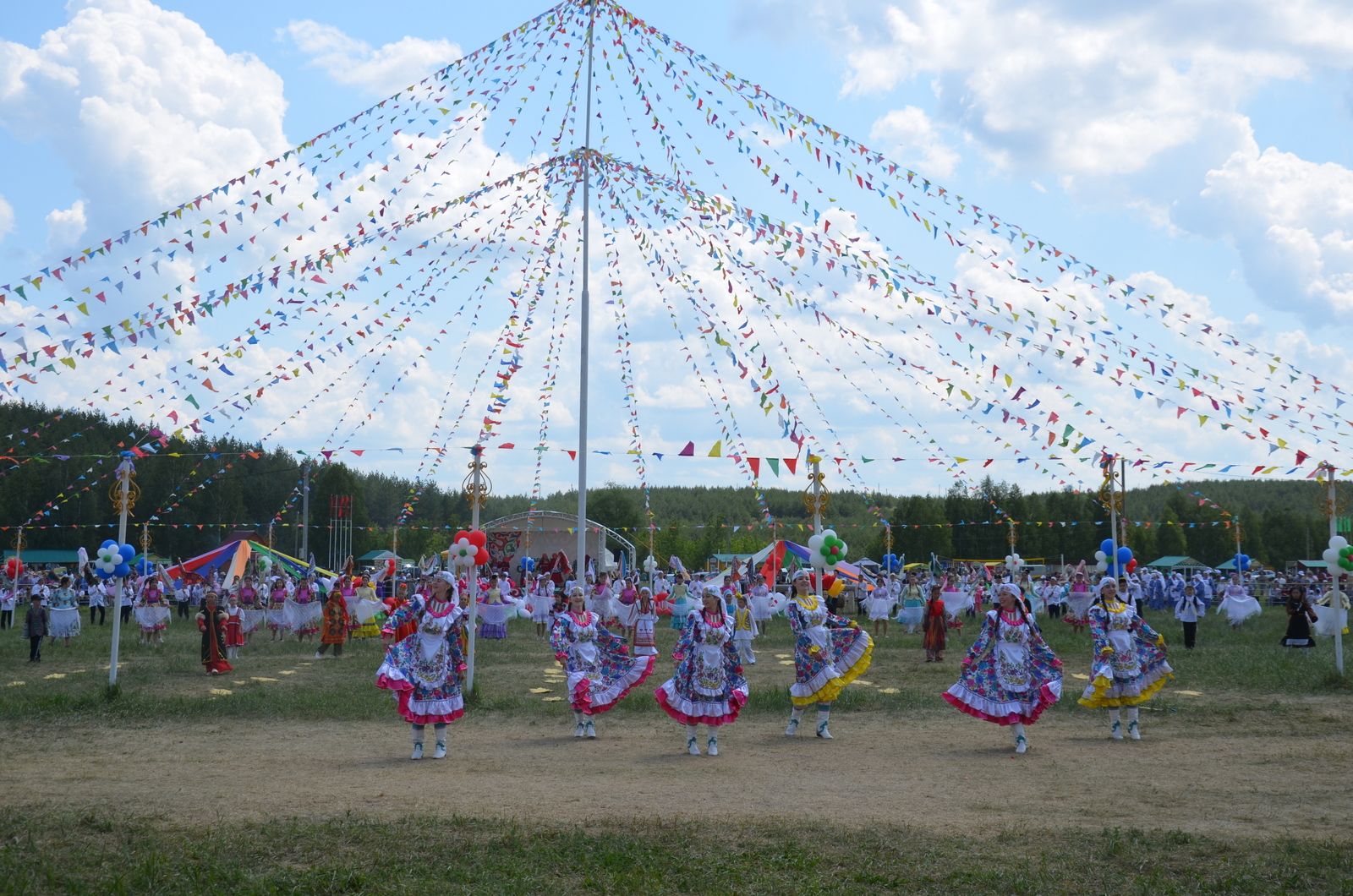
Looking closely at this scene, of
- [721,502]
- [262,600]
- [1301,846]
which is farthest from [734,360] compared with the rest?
[721,502]

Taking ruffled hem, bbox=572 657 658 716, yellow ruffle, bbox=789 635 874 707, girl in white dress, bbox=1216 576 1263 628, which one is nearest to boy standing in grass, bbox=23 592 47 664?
ruffled hem, bbox=572 657 658 716

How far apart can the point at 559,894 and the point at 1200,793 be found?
6413mm

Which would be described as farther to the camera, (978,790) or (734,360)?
(734,360)

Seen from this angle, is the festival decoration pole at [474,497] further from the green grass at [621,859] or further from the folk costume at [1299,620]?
the folk costume at [1299,620]

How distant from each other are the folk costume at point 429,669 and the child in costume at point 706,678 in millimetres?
2414

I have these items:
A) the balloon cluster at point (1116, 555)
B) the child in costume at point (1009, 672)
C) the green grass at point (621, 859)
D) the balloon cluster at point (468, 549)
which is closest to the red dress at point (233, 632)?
the balloon cluster at point (468, 549)

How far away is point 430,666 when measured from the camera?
12.9 m

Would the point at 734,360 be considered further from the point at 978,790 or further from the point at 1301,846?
the point at 1301,846

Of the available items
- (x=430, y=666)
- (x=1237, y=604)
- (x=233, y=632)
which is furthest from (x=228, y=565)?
(x=1237, y=604)

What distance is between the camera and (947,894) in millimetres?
7480

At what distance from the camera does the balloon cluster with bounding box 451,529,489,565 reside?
15.0m

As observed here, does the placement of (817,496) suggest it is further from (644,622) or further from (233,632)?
(233,632)

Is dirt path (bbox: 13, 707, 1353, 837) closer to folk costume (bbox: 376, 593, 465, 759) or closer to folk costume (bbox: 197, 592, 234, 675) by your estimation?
folk costume (bbox: 376, 593, 465, 759)

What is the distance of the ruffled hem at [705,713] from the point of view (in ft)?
44.0
